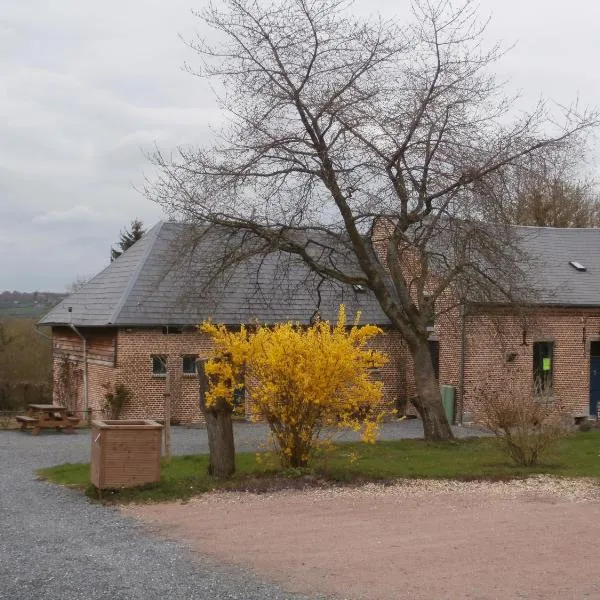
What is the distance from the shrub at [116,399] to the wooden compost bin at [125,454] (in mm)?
13321

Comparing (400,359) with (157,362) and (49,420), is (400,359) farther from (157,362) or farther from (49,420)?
(49,420)

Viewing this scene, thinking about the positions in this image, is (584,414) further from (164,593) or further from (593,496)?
(164,593)

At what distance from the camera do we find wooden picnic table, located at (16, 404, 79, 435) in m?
24.1

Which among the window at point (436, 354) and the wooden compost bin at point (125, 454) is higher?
the window at point (436, 354)

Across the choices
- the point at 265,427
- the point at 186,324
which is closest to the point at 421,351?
the point at 265,427

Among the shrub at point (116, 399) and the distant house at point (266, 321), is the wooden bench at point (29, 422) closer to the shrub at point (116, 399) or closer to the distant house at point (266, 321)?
the shrub at point (116, 399)

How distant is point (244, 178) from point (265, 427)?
1011 cm

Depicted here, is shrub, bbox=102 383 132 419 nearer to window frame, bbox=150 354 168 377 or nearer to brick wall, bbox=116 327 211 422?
brick wall, bbox=116 327 211 422

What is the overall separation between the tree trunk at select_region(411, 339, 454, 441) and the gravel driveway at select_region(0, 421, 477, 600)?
8447 millimetres

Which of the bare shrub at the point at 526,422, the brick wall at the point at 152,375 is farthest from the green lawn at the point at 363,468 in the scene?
the brick wall at the point at 152,375

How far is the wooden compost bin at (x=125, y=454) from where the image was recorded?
12211 mm

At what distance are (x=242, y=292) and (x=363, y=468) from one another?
1431 centimetres

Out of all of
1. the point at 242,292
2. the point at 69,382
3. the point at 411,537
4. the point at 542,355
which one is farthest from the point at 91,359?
the point at 411,537

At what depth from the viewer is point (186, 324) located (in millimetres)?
26281
